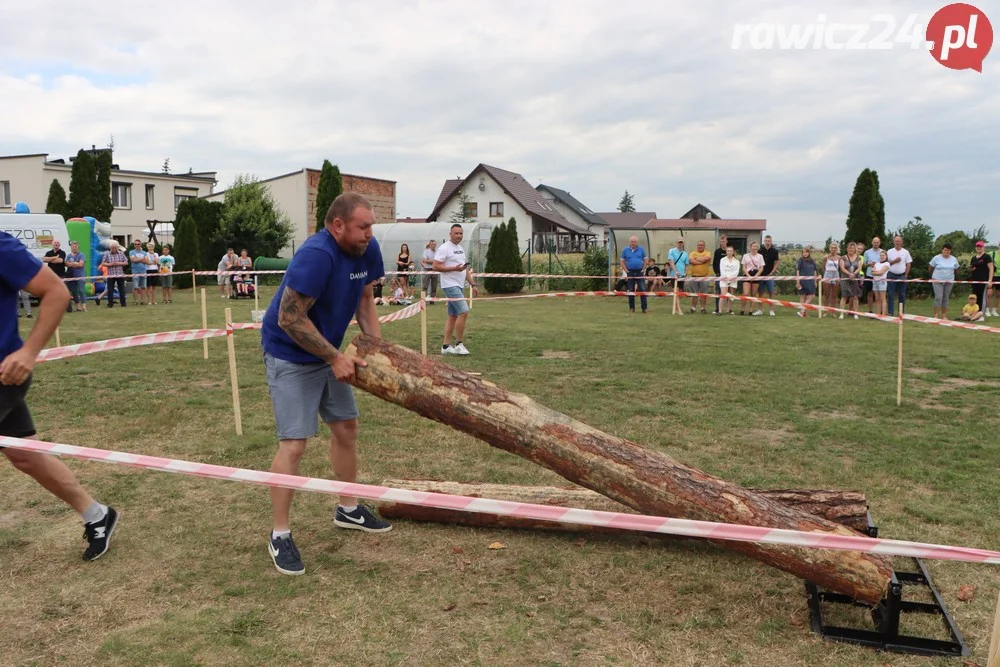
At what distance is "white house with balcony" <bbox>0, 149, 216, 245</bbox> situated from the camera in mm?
37312

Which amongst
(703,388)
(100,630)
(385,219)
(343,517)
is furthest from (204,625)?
(385,219)

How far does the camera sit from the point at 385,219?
46688mm

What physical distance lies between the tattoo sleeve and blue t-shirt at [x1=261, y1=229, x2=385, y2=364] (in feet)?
0.13

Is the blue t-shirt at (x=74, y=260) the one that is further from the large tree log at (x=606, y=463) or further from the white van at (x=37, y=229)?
the large tree log at (x=606, y=463)

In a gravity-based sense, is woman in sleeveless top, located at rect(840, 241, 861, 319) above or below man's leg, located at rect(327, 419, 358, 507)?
above

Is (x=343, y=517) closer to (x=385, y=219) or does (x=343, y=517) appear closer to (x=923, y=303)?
(x=923, y=303)

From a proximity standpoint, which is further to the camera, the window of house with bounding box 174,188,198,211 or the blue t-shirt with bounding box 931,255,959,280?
the window of house with bounding box 174,188,198,211

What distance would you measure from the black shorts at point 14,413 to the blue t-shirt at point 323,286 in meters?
1.07

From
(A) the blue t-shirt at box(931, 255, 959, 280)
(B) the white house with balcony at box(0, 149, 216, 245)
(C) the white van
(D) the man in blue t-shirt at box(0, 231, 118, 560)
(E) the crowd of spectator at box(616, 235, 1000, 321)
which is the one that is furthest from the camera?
(B) the white house with balcony at box(0, 149, 216, 245)

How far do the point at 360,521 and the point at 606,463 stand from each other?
1.54 meters

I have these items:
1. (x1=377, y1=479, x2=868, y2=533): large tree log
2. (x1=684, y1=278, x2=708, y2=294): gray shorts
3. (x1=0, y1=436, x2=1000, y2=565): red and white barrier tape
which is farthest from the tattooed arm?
(x1=684, y1=278, x2=708, y2=294): gray shorts

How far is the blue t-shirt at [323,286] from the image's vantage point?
3.49 m

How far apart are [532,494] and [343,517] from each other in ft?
3.47

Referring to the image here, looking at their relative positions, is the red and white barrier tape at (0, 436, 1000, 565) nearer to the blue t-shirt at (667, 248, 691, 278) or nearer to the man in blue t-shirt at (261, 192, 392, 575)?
the man in blue t-shirt at (261, 192, 392, 575)
